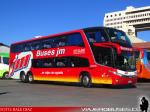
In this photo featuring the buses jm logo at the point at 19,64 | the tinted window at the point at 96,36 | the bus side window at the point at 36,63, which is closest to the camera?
the tinted window at the point at 96,36

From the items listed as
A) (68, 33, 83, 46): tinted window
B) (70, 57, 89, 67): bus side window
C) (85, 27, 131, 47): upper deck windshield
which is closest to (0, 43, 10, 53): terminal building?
(68, 33, 83, 46): tinted window

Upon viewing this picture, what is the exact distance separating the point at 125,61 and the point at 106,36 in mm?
1821

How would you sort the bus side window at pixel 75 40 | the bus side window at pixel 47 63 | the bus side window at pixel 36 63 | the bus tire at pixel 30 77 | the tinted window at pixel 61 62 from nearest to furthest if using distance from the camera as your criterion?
the bus side window at pixel 75 40 < the tinted window at pixel 61 62 < the bus side window at pixel 47 63 < the bus side window at pixel 36 63 < the bus tire at pixel 30 77

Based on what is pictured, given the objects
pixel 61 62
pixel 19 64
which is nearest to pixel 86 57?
pixel 61 62

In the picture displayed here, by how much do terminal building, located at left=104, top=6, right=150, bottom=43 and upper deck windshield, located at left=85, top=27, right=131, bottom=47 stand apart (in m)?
138

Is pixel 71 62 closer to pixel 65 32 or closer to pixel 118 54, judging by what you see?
pixel 65 32

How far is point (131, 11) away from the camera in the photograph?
179 meters

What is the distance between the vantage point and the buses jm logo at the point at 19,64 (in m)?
30.2

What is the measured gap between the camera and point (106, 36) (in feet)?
73.3

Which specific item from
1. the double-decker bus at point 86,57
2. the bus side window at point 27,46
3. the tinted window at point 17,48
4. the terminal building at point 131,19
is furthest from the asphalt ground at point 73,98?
the terminal building at point 131,19

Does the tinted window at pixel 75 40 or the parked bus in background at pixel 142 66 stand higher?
the tinted window at pixel 75 40

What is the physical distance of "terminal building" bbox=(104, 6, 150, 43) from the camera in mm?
167750

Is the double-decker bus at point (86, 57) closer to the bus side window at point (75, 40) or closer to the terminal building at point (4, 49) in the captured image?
the bus side window at point (75, 40)

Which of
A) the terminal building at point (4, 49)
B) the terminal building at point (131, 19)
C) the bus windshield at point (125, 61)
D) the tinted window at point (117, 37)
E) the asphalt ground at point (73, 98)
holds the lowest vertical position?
the asphalt ground at point (73, 98)
